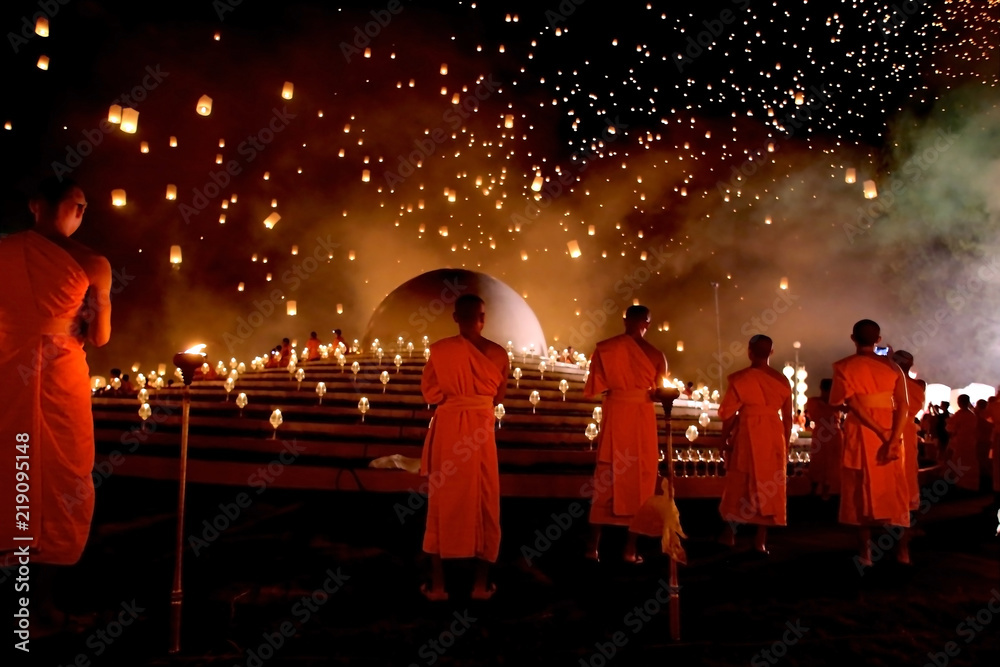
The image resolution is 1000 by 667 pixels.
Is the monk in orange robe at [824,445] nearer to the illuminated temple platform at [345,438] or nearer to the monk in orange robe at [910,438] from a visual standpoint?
the illuminated temple platform at [345,438]

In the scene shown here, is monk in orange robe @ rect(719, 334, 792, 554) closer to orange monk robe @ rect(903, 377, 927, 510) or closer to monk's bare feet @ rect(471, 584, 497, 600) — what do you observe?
orange monk robe @ rect(903, 377, 927, 510)

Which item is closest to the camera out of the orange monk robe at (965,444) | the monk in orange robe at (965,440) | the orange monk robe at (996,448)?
the orange monk robe at (996,448)

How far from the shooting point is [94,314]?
349cm

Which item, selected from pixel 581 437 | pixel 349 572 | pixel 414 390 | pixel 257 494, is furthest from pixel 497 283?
pixel 349 572

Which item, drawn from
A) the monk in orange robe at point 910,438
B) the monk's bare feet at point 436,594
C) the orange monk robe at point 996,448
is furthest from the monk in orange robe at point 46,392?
the orange monk robe at point 996,448

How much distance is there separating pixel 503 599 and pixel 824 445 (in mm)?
6017

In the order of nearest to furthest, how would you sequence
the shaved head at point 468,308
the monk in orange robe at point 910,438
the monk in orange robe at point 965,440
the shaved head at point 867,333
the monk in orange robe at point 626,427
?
the shaved head at point 468,308 < the monk in orange robe at point 626,427 < the shaved head at point 867,333 < the monk in orange robe at point 910,438 < the monk in orange robe at point 965,440

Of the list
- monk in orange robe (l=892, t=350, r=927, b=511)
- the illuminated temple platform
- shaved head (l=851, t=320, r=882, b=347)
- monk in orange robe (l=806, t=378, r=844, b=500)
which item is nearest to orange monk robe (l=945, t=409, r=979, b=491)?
the illuminated temple platform

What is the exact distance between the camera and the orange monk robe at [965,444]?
11.0 meters

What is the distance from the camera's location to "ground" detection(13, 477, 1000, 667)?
3.17 m

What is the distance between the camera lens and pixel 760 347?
18.7ft

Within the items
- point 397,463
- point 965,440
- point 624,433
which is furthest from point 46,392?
point 965,440

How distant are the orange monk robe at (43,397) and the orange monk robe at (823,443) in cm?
809

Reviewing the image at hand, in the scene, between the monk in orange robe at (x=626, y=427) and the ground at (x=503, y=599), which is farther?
the monk in orange robe at (x=626, y=427)
